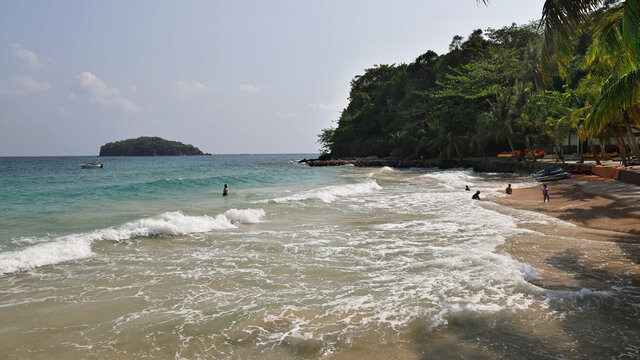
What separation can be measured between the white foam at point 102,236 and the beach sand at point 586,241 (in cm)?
966

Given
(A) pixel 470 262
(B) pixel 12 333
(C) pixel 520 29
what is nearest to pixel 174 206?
(B) pixel 12 333

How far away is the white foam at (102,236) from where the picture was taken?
29.2 ft

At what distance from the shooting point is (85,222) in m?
15.0

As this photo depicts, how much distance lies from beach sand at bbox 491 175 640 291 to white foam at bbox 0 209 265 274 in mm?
9662

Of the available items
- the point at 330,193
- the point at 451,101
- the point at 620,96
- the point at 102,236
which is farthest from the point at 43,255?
the point at 451,101

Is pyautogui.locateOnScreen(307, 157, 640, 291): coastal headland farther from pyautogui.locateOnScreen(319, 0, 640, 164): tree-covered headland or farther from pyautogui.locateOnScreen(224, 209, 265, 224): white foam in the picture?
pyautogui.locateOnScreen(224, 209, 265, 224): white foam

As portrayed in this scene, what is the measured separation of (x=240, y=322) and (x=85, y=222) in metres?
12.6

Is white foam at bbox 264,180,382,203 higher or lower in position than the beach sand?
higher

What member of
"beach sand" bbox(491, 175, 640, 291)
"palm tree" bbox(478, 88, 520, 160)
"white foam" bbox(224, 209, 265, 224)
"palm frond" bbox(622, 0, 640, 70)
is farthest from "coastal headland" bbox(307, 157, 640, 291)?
"palm tree" bbox(478, 88, 520, 160)

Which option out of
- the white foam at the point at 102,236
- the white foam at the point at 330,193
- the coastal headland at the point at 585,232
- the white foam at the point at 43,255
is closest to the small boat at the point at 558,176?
the coastal headland at the point at 585,232

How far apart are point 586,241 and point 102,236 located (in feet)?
45.2

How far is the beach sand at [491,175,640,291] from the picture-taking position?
→ 269 inches

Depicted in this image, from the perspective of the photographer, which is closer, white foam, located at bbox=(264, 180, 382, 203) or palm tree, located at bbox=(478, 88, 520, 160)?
white foam, located at bbox=(264, 180, 382, 203)

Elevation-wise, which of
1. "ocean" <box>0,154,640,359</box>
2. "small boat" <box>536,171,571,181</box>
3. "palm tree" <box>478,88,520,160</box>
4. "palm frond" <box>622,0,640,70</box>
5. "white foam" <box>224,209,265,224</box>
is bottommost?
"ocean" <box>0,154,640,359</box>
